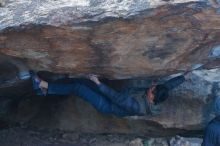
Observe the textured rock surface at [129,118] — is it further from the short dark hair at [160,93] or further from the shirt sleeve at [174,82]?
the shirt sleeve at [174,82]

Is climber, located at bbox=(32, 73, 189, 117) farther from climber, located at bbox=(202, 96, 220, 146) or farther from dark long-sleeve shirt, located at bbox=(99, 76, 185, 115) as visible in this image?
climber, located at bbox=(202, 96, 220, 146)

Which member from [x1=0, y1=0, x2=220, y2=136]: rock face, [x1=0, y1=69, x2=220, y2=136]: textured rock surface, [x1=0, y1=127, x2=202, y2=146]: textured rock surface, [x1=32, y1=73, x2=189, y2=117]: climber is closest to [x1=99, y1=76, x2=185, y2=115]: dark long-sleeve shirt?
[x1=32, y1=73, x2=189, y2=117]: climber

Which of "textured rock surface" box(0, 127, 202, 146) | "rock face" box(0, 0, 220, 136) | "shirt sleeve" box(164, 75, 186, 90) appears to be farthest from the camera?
"textured rock surface" box(0, 127, 202, 146)

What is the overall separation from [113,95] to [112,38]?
1.32m

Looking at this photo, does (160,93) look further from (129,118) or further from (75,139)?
(75,139)

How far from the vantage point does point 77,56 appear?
543 centimetres

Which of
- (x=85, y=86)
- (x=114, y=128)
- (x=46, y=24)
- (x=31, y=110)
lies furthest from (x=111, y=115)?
(x=46, y=24)

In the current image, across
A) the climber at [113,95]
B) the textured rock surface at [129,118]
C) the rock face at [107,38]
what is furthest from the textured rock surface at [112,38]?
the textured rock surface at [129,118]

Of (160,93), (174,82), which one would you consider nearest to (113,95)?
(160,93)

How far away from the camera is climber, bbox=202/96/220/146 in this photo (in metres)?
6.16

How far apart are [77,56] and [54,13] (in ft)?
2.22

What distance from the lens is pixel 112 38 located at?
16.8 ft

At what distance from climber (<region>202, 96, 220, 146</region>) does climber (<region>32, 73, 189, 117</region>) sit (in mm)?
651

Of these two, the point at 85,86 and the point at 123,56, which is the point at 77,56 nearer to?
the point at 123,56
